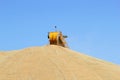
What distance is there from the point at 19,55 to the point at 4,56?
1582 millimetres

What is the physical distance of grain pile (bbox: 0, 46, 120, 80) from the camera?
70.1 ft

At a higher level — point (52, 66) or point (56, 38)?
point (56, 38)

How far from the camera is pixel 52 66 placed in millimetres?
22453

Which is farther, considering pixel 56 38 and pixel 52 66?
pixel 56 38

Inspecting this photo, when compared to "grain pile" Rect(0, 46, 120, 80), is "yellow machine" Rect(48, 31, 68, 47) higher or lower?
higher

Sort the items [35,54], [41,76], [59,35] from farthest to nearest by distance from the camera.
A: [59,35]
[35,54]
[41,76]

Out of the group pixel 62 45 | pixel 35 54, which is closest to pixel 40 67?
pixel 35 54

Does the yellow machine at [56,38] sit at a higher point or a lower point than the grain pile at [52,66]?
higher

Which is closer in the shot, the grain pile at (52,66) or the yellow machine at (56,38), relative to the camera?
the grain pile at (52,66)

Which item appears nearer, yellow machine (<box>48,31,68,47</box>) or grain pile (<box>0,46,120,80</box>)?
grain pile (<box>0,46,120,80</box>)

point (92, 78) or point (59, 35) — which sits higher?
point (59, 35)

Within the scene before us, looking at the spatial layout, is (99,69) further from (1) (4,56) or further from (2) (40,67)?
(1) (4,56)

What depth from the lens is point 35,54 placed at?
81.6 ft

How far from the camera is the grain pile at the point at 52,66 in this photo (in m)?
21.4
